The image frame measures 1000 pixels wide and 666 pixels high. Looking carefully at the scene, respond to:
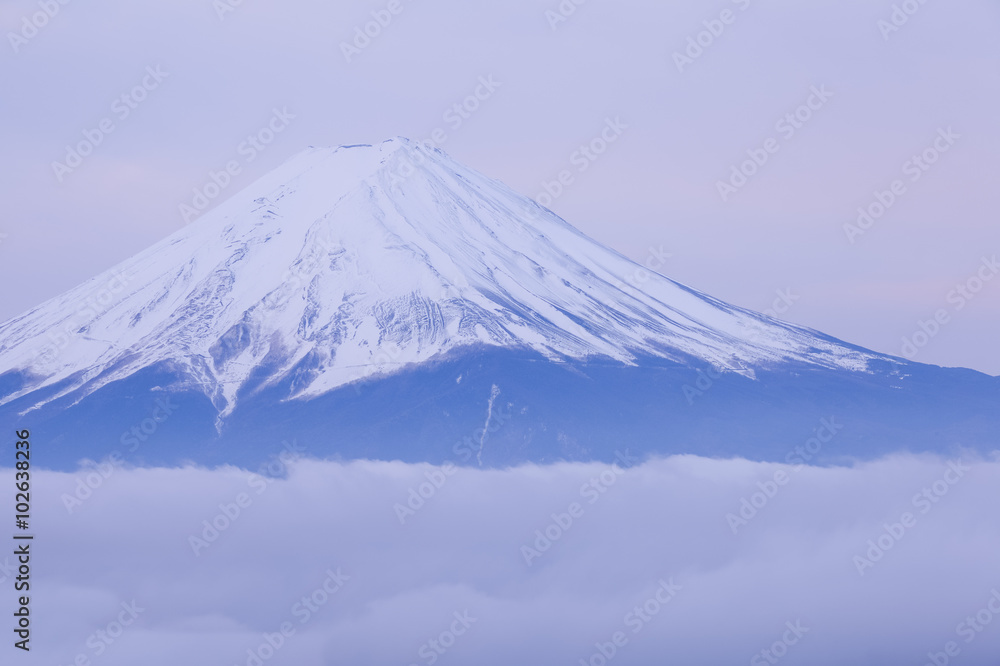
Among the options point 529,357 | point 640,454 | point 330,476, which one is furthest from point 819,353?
point 330,476

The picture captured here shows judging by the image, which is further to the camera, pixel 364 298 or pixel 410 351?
pixel 364 298

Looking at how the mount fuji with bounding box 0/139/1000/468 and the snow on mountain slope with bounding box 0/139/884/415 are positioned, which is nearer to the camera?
the mount fuji with bounding box 0/139/1000/468

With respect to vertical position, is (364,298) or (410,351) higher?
(364,298)

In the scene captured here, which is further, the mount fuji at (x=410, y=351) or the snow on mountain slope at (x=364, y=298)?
the snow on mountain slope at (x=364, y=298)
